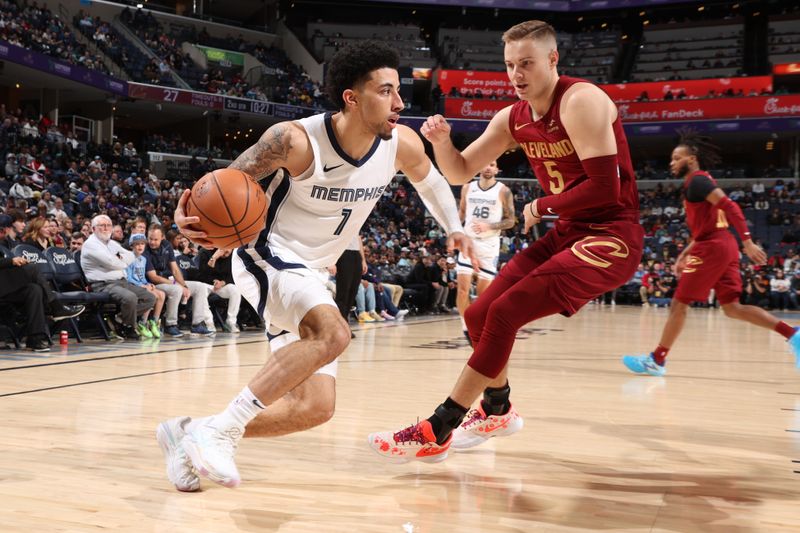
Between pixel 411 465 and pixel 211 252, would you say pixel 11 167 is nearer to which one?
pixel 211 252

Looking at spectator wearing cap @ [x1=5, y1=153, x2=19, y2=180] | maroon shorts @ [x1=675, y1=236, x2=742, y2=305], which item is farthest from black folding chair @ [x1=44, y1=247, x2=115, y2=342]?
spectator wearing cap @ [x1=5, y1=153, x2=19, y2=180]

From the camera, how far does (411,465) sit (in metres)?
3.69

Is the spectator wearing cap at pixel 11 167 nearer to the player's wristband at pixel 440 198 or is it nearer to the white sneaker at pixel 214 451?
the player's wristband at pixel 440 198

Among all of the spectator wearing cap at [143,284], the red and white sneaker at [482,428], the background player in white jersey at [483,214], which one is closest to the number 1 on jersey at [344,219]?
the red and white sneaker at [482,428]

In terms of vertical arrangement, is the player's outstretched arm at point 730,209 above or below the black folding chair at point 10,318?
above

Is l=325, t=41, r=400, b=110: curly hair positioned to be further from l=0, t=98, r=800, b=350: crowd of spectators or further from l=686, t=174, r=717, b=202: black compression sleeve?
l=0, t=98, r=800, b=350: crowd of spectators

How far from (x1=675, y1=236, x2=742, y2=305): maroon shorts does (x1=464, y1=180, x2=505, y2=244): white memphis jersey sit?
3.13 metres

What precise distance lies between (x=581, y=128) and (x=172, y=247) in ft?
26.3

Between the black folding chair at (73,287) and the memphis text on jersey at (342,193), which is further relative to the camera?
the black folding chair at (73,287)

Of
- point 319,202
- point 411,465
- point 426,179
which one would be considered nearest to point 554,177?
point 426,179

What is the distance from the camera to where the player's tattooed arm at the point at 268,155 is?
3191 millimetres

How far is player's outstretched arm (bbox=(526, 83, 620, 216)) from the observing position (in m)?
3.31

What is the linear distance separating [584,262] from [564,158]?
52cm

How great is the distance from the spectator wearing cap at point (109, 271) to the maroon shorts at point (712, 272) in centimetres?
603
